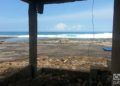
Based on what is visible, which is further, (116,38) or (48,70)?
(48,70)

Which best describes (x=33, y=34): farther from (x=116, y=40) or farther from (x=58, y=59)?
(x=58, y=59)

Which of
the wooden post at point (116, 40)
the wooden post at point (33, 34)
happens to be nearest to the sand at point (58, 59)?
the wooden post at point (33, 34)

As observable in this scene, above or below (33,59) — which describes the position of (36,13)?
above

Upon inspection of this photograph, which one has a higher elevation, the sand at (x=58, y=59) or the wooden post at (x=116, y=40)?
the wooden post at (x=116, y=40)

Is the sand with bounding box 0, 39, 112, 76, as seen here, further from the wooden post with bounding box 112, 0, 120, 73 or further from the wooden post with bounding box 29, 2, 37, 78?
the wooden post with bounding box 112, 0, 120, 73

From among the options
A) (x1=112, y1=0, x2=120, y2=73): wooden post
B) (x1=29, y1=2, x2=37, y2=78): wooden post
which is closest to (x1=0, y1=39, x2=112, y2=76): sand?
(x1=29, y1=2, x2=37, y2=78): wooden post

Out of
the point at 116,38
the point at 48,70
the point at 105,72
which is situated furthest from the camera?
the point at 48,70

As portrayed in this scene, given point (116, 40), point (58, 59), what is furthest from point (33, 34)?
point (58, 59)

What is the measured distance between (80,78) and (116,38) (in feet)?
12.0

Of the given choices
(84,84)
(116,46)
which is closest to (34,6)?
(84,84)

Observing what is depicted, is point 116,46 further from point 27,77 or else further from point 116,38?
point 27,77

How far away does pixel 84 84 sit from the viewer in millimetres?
7680

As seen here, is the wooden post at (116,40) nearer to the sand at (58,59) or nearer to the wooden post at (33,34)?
the sand at (58,59)

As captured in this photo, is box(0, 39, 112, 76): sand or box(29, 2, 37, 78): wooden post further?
box(0, 39, 112, 76): sand
